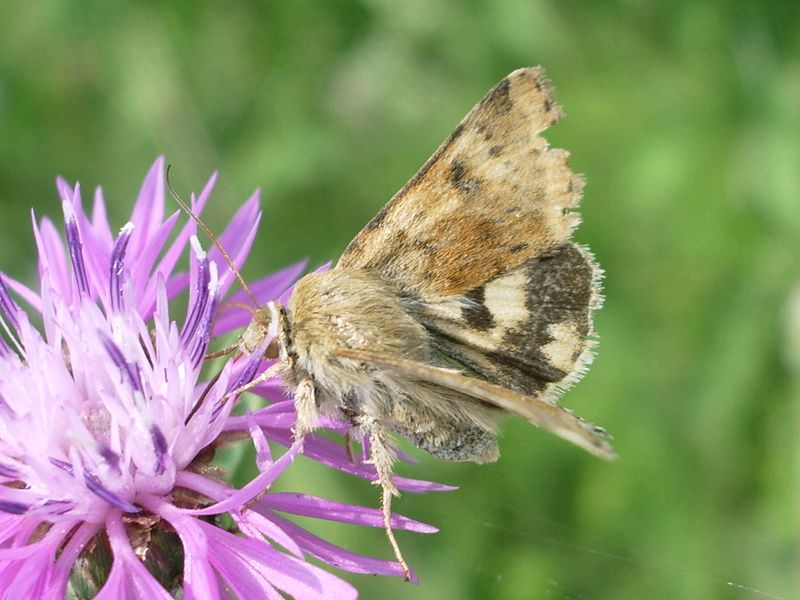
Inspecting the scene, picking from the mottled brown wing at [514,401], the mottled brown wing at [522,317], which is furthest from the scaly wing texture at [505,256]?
the mottled brown wing at [514,401]

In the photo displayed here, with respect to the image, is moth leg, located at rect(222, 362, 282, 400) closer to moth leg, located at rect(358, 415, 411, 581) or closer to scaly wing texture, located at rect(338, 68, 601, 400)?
moth leg, located at rect(358, 415, 411, 581)

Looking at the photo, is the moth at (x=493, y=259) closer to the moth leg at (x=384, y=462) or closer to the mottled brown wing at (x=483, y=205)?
the mottled brown wing at (x=483, y=205)

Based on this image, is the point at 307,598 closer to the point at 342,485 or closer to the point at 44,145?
the point at 342,485

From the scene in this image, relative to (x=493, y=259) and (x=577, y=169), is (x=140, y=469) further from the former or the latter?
(x=577, y=169)

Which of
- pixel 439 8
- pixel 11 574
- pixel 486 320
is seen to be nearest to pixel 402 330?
pixel 486 320

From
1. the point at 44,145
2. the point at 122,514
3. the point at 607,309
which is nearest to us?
the point at 122,514


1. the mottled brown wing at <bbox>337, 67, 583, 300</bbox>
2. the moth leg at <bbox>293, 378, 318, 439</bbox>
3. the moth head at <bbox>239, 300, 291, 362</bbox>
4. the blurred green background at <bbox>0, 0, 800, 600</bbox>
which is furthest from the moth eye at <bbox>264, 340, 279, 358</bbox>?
the blurred green background at <bbox>0, 0, 800, 600</bbox>
